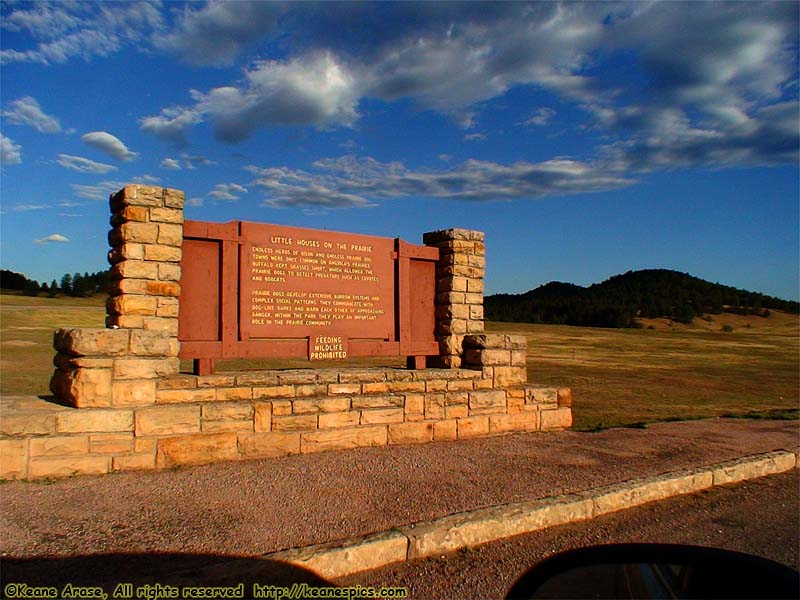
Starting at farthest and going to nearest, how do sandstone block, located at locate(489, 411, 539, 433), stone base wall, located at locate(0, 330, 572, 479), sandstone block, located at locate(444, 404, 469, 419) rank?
sandstone block, located at locate(489, 411, 539, 433) → sandstone block, located at locate(444, 404, 469, 419) → stone base wall, located at locate(0, 330, 572, 479)

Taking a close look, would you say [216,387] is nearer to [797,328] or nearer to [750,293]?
[797,328]

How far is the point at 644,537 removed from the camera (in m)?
5.69

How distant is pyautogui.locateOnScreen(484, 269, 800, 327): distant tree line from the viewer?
6512 centimetres

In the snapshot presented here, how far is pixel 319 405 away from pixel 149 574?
14.0 feet

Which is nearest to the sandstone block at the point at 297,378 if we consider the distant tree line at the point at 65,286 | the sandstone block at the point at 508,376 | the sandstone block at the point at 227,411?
the sandstone block at the point at 227,411

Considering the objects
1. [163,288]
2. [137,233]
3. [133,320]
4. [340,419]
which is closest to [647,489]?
[340,419]

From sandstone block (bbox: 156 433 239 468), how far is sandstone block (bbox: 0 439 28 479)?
1.35 metres

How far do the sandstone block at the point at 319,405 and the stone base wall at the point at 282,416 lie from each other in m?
0.01

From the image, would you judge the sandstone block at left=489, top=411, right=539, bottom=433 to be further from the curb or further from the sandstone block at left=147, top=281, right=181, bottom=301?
the sandstone block at left=147, top=281, right=181, bottom=301

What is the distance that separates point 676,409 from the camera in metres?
15.6

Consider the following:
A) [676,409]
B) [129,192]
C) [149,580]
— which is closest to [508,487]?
[149,580]

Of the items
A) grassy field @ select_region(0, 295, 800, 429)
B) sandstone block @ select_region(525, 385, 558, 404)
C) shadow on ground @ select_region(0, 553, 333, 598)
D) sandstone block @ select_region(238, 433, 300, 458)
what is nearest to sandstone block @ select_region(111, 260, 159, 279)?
sandstone block @ select_region(238, 433, 300, 458)

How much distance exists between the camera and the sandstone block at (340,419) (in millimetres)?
8281

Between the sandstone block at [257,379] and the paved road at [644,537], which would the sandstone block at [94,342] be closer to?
the sandstone block at [257,379]
